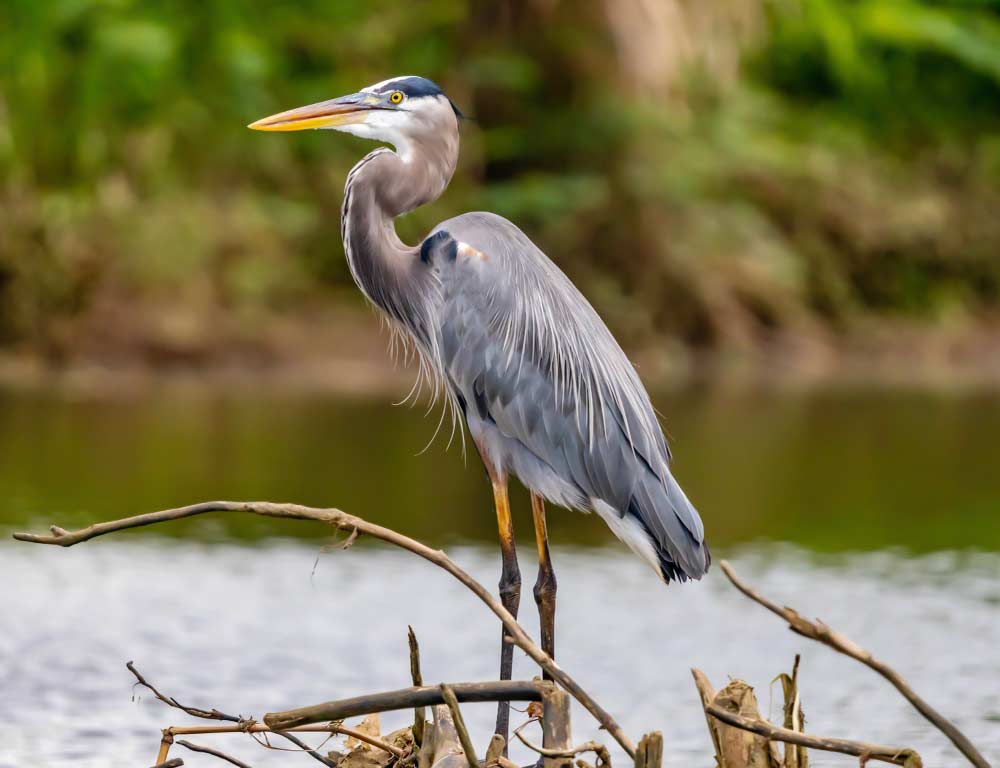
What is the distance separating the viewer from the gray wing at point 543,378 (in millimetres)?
5742

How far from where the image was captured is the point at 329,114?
5.73m

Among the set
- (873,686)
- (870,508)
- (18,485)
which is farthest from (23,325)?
(873,686)

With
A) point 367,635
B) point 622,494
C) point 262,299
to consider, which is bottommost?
point 622,494

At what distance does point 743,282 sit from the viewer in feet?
75.6

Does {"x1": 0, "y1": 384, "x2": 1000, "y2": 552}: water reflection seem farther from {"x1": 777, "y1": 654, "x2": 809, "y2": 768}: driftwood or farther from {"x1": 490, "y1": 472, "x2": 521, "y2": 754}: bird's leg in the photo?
{"x1": 777, "y1": 654, "x2": 809, "y2": 768}: driftwood

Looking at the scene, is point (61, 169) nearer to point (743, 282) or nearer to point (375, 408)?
point (375, 408)

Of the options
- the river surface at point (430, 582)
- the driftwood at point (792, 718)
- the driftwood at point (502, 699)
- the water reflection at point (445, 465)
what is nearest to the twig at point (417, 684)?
the driftwood at point (502, 699)

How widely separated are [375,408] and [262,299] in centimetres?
389

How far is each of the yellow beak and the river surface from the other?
5.19 feet

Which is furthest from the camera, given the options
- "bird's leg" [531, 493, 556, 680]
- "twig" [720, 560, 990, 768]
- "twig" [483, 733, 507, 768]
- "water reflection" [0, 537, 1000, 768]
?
"water reflection" [0, 537, 1000, 768]

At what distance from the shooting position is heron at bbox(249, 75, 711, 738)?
5.75 m

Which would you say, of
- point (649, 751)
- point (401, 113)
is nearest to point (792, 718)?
point (649, 751)

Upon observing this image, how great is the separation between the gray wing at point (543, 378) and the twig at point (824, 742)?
162cm

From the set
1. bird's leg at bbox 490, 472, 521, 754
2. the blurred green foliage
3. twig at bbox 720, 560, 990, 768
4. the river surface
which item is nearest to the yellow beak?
bird's leg at bbox 490, 472, 521, 754
